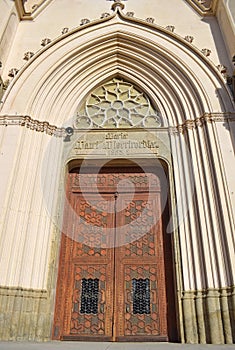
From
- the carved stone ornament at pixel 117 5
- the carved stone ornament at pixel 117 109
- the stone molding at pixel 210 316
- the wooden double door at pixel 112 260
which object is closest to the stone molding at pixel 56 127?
the carved stone ornament at pixel 117 109

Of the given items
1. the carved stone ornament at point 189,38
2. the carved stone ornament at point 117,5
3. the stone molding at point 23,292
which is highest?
the carved stone ornament at point 117,5

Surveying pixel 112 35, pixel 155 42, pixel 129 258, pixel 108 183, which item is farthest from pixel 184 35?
pixel 129 258

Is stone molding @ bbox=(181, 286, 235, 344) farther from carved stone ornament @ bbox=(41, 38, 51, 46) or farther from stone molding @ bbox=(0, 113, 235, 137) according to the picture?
carved stone ornament @ bbox=(41, 38, 51, 46)

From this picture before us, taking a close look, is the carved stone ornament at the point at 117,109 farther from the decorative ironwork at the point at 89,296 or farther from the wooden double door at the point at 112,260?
the decorative ironwork at the point at 89,296

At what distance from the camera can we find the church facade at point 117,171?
462 centimetres

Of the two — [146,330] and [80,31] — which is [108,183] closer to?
[146,330]

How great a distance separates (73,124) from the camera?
20.9 feet

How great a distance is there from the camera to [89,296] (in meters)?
4.96

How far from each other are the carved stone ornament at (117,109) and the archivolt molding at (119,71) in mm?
179

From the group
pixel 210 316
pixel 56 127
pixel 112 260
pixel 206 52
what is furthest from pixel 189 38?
pixel 210 316

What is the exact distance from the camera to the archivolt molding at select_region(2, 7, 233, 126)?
5.98 metres

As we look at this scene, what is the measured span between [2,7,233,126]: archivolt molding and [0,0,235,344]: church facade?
3 cm

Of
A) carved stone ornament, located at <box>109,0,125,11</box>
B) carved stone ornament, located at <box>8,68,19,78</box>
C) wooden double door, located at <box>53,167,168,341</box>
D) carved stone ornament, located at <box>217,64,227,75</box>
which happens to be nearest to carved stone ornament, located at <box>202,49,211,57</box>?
carved stone ornament, located at <box>217,64,227,75</box>

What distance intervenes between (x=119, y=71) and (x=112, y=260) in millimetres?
4258
